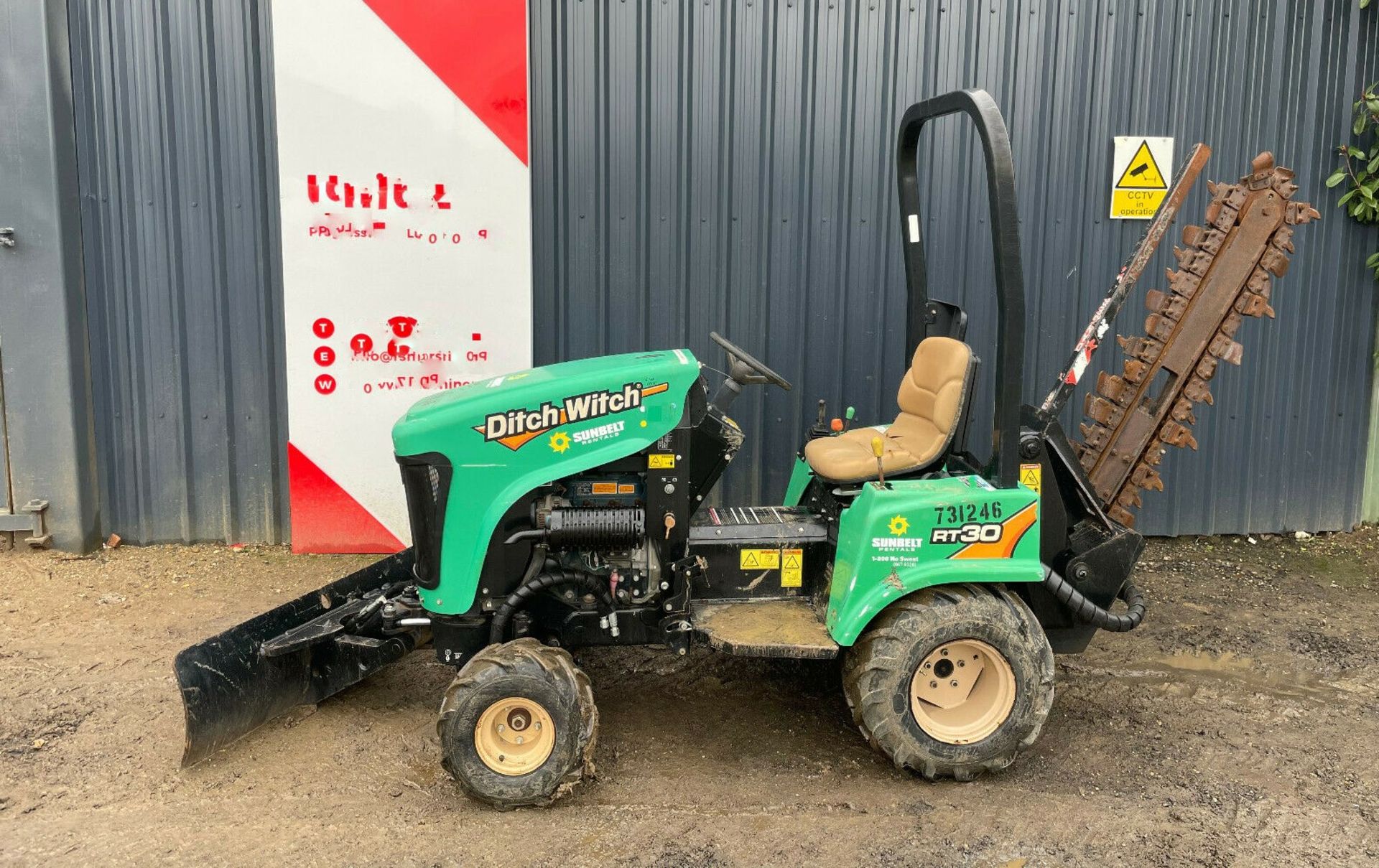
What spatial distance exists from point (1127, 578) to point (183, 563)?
476 cm

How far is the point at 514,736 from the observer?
3.39 metres

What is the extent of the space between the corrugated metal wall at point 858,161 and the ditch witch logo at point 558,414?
2337 millimetres

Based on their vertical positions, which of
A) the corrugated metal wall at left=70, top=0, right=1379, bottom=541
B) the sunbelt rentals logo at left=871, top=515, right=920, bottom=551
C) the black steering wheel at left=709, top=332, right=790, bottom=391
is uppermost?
the corrugated metal wall at left=70, top=0, right=1379, bottom=541

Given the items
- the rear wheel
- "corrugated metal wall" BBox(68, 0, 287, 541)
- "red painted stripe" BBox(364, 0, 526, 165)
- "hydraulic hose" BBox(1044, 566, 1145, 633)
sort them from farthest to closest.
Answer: "corrugated metal wall" BBox(68, 0, 287, 541) → "red painted stripe" BBox(364, 0, 526, 165) → "hydraulic hose" BBox(1044, 566, 1145, 633) → the rear wheel

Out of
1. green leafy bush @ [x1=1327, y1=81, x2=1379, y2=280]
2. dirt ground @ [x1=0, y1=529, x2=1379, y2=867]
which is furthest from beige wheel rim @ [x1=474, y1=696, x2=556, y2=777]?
green leafy bush @ [x1=1327, y1=81, x2=1379, y2=280]

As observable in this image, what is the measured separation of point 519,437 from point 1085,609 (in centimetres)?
212

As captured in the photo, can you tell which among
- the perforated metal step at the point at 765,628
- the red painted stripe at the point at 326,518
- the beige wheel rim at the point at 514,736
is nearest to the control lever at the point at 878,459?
the perforated metal step at the point at 765,628

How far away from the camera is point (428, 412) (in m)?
3.56

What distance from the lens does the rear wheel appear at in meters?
3.29

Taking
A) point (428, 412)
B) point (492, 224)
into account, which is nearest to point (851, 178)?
point (492, 224)

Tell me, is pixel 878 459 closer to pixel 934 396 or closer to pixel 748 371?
pixel 934 396

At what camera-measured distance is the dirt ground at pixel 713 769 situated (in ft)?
10.4

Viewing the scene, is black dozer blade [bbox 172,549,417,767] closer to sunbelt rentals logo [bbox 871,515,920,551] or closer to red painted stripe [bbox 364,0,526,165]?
sunbelt rentals logo [bbox 871,515,920,551]

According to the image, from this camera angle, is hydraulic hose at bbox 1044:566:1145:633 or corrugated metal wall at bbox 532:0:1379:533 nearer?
hydraulic hose at bbox 1044:566:1145:633
